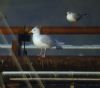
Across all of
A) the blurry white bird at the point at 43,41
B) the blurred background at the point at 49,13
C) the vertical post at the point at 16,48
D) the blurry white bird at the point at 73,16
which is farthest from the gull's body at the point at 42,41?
the blurred background at the point at 49,13

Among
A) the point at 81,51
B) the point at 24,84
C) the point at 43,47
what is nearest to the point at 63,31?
the point at 24,84

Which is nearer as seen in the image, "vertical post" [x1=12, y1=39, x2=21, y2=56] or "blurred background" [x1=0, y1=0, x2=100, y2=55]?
"vertical post" [x1=12, y1=39, x2=21, y2=56]

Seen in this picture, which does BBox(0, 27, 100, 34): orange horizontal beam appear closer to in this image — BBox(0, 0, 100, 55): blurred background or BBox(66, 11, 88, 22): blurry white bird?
BBox(66, 11, 88, 22): blurry white bird

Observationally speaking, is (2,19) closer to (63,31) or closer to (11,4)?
(11,4)

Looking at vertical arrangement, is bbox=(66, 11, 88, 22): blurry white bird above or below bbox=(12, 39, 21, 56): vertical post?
above

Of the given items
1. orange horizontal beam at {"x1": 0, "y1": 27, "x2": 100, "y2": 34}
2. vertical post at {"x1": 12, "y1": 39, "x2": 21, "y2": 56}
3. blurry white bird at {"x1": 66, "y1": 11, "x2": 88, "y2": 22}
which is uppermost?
blurry white bird at {"x1": 66, "y1": 11, "x2": 88, "y2": 22}

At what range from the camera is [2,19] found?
23.8 feet

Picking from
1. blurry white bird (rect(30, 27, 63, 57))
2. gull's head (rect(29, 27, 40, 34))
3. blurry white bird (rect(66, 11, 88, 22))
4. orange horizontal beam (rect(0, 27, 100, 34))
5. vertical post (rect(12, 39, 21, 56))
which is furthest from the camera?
blurry white bird (rect(66, 11, 88, 22))

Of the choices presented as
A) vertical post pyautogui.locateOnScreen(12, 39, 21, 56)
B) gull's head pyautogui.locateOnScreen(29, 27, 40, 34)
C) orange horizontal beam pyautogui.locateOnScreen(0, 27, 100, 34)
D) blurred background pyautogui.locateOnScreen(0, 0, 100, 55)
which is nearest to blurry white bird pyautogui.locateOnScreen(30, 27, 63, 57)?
gull's head pyautogui.locateOnScreen(29, 27, 40, 34)

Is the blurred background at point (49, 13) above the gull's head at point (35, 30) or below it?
above

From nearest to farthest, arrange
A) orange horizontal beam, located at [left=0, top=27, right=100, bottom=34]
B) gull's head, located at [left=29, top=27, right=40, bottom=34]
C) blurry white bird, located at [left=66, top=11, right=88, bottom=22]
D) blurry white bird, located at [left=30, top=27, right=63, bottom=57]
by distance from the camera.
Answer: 1. orange horizontal beam, located at [left=0, top=27, right=100, bottom=34]
2. gull's head, located at [left=29, top=27, right=40, bottom=34]
3. blurry white bird, located at [left=30, top=27, right=63, bottom=57]
4. blurry white bird, located at [left=66, top=11, right=88, bottom=22]

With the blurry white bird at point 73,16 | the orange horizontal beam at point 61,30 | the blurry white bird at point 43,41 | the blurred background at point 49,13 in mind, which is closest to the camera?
the orange horizontal beam at point 61,30

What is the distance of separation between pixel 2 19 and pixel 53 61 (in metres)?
3.72

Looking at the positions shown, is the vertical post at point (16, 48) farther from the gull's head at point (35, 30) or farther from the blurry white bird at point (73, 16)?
the blurry white bird at point (73, 16)
